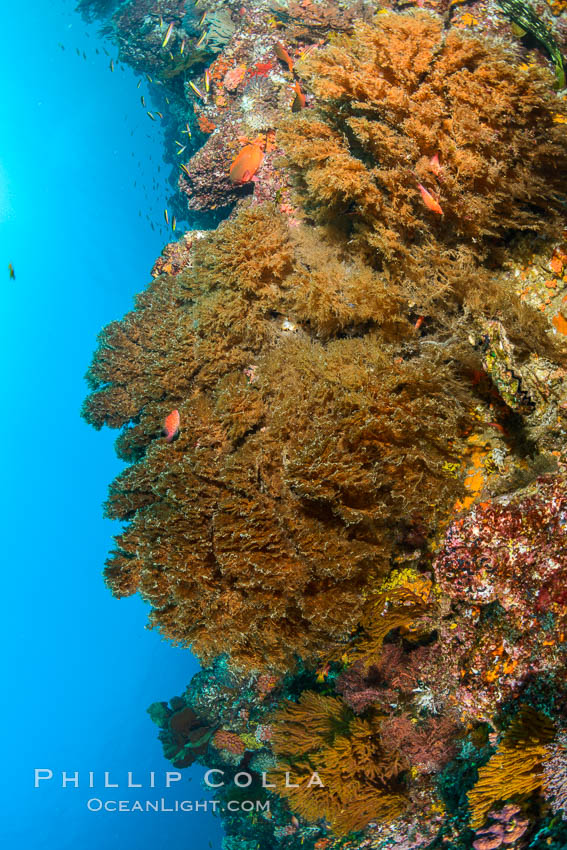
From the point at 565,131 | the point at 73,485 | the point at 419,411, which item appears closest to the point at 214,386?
the point at 419,411

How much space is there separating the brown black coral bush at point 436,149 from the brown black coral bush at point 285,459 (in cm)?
57

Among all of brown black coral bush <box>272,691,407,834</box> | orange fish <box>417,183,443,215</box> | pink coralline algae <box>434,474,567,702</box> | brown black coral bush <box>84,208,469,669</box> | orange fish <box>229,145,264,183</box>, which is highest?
orange fish <box>229,145,264,183</box>

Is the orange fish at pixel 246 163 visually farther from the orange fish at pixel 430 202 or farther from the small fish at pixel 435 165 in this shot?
the orange fish at pixel 430 202

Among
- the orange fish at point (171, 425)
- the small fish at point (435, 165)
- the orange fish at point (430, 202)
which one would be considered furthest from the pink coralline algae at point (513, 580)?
the orange fish at point (171, 425)

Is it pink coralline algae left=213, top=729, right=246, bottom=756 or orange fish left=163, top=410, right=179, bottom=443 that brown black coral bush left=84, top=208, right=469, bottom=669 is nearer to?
orange fish left=163, top=410, right=179, bottom=443

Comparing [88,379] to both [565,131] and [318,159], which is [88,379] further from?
[565,131]

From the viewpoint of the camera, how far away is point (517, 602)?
2.47 meters

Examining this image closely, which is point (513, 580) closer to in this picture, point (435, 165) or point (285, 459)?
point (285, 459)

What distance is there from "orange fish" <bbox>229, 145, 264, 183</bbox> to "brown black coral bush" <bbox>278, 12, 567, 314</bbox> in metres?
1.80

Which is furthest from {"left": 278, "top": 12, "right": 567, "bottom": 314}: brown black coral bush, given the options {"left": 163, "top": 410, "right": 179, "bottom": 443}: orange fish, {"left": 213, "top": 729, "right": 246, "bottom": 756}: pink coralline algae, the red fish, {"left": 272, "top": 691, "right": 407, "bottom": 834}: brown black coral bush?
{"left": 213, "top": 729, "right": 246, "bottom": 756}: pink coralline algae

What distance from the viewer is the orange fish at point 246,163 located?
557cm

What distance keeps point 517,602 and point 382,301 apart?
8.08 feet

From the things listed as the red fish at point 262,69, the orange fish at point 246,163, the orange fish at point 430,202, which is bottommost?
the orange fish at point 430,202

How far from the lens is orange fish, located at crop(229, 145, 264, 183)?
557 centimetres
